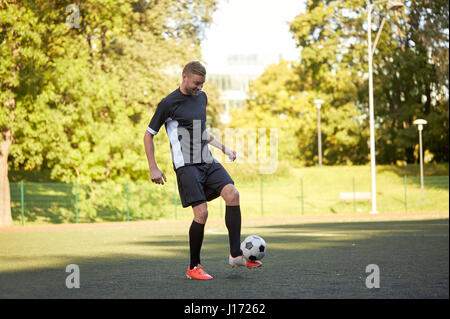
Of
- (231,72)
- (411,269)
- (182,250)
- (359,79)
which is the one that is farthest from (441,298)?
(231,72)

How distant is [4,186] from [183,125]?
64.9 feet

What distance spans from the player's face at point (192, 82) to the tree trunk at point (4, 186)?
62.4 feet

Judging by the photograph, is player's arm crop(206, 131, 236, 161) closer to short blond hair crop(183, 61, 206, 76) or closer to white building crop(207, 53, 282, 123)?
short blond hair crop(183, 61, 206, 76)

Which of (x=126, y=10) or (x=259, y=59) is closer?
(x=126, y=10)

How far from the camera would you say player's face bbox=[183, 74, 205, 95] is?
666 cm

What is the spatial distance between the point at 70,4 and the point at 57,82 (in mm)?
4145

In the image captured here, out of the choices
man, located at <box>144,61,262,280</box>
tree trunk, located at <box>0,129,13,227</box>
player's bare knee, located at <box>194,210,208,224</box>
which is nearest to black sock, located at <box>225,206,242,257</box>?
man, located at <box>144,61,262,280</box>

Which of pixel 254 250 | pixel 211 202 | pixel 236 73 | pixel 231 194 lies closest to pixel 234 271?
Result: pixel 254 250

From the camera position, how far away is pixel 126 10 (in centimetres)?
2600

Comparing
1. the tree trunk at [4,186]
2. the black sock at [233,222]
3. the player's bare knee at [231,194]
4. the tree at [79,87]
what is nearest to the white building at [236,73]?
the tree at [79,87]

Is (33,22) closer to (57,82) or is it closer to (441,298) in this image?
(57,82)

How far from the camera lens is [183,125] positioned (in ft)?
22.2

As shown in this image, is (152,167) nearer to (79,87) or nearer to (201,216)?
(201,216)

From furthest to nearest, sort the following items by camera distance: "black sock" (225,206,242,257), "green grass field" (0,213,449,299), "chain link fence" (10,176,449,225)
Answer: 1. "chain link fence" (10,176,449,225)
2. "black sock" (225,206,242,257)
3. "green grass field" (0,213,449,299)
